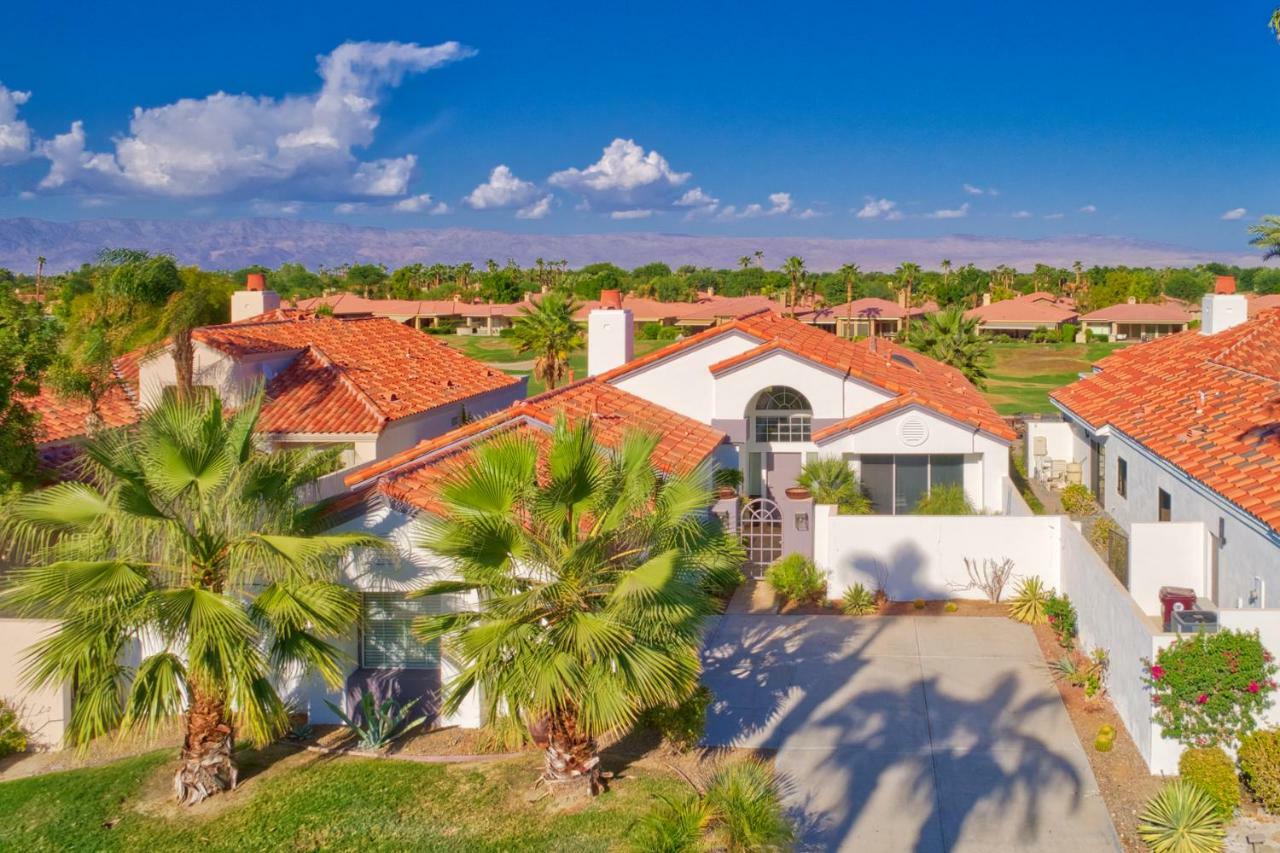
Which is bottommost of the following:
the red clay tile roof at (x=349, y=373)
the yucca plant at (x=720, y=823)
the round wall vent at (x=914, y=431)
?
the yucca plant at (x=720, y=823)

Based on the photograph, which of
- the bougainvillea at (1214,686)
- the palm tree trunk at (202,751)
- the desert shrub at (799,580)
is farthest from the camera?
the desert shrub at (799,580)

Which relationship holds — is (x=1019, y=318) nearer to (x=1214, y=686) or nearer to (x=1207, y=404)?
(x=1207, y=404)

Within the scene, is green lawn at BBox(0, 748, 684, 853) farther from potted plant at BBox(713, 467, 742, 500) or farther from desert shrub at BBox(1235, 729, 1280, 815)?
potted plant at BBox(713, 467, 742, 500)

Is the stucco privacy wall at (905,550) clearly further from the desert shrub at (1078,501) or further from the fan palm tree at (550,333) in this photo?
the fan palm tree at (550,333)

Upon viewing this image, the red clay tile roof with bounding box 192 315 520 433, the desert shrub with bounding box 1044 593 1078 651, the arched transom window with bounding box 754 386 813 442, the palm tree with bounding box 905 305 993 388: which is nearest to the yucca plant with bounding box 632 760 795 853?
the desert shrub with bounding box 1044 593 1078 651

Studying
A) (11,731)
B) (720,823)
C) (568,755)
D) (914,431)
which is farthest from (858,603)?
(11,731)

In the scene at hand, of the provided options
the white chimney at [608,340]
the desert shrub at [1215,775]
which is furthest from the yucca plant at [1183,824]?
the white chimney at [608,340]

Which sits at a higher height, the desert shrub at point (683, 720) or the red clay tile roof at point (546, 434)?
the red clay tile roof at point (546, 434)

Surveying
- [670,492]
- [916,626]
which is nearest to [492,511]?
[670,492]
